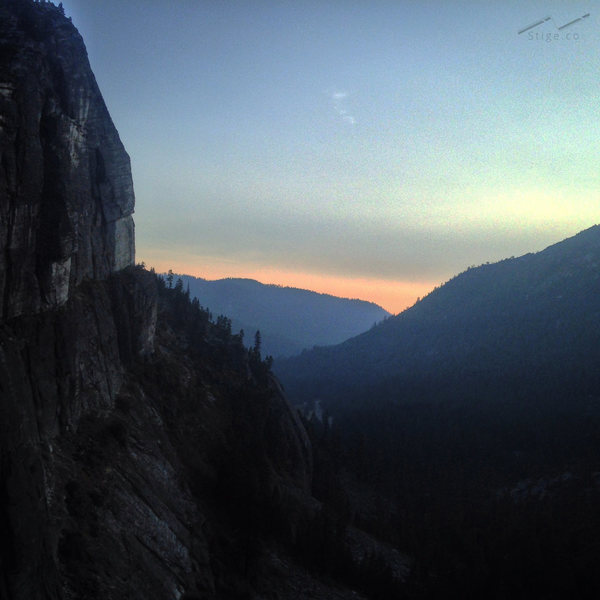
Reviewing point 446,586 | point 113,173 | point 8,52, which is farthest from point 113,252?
point 446,586

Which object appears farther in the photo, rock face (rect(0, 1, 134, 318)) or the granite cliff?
rock face (rect(0, 1, 134, 318))

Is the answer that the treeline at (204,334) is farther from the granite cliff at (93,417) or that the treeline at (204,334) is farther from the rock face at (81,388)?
the rock face at (81,388)

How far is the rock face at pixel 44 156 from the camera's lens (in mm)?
34094

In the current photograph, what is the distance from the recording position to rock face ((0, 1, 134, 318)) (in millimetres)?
34094

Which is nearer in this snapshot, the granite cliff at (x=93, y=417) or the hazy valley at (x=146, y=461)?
the granite cliff at (x=93, y=417)

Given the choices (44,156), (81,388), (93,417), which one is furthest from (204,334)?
(44,156)

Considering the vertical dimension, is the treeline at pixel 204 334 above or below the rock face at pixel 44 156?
below

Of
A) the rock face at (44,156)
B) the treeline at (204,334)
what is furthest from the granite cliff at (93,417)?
the treeline at (204,334)

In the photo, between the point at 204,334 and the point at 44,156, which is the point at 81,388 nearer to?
the point at 44,156

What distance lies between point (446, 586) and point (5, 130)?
82163mm

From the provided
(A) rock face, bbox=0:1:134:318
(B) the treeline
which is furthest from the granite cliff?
(B) the treeline

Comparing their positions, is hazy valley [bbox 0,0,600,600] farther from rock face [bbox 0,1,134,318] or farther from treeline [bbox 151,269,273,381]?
treeline [bbox 151,269,273,381]

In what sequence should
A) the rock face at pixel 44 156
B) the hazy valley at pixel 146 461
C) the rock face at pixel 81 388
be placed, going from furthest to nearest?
the rock face at pixel 44 156 < the hazy valley at pixel 146 461 < the rock face at pixel 81 388

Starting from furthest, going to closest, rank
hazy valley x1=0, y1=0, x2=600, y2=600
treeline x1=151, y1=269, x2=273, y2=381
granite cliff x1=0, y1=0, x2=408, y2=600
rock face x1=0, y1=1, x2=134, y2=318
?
treeline x1=151, y1=269, x2=273, y2=381 < rock face x1=0, y1=1, x2=134, y2=318 < hazy valley x1=0, y1=0, x2=600, y2=600 < granite cliff x1=0, y1=0, x2=408, y2=600
